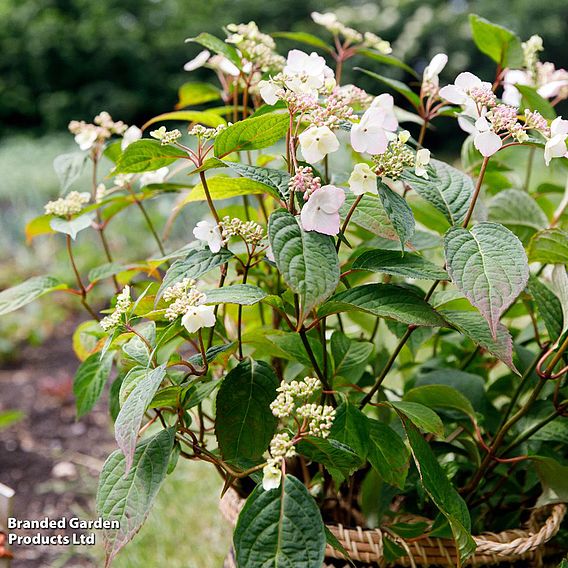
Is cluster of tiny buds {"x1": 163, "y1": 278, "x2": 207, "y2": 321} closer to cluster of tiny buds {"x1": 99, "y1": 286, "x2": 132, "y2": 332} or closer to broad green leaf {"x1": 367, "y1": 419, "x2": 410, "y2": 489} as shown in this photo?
cluster of tiny buds {"x1": 99, "y1": 286, "x2": 132, "y2": 332}

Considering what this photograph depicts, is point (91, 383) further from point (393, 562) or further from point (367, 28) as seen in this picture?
point (367, 28)

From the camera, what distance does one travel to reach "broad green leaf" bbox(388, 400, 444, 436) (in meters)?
0.74

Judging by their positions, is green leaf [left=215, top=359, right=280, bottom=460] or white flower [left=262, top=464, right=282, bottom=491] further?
green leaf [left=215, top=359, right=280, bottom=460]

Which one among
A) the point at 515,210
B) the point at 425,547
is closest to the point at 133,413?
the point at 425,547

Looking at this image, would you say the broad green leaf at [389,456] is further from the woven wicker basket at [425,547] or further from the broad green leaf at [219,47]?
the broad green leaf at [219,47]

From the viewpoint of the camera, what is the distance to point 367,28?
26.0 feet

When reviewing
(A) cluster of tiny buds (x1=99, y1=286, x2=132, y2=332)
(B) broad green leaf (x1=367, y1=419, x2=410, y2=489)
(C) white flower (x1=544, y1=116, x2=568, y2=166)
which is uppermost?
(C) white flower (x1=544, y1=116, x2=568, y2=166)

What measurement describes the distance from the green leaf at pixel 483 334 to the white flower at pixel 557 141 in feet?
0.53

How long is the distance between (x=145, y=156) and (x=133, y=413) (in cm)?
26

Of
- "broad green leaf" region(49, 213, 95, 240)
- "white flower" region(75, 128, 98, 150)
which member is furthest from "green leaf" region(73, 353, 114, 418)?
"white flower" region(75, 128, 98, 150)

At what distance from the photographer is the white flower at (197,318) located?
0.61m

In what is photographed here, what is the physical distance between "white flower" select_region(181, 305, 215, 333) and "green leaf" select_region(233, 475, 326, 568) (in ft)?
0.50

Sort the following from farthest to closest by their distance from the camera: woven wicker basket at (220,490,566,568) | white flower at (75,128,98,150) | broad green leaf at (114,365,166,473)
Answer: white flower at (75,128,98,150), woven wicker basket at (220,490,566,568), broad green leaf at (114,365,166,473)

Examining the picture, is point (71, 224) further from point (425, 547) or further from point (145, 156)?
point (425, 547)
